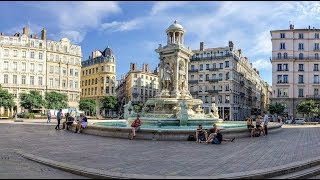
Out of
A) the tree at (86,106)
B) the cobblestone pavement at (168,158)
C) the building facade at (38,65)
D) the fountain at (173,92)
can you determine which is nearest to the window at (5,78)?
the building facade at (38,65)

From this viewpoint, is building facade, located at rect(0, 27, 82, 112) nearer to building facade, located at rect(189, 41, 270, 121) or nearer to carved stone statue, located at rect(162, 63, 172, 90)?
building facade, located at rect(189, 41, 270, 121)

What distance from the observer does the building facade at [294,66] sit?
253ft

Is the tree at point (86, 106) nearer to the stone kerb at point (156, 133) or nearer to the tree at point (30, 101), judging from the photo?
the tree at point (30, 101)

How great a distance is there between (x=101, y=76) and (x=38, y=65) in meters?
24.4

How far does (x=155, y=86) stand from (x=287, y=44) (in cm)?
4894

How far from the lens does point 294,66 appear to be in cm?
7831

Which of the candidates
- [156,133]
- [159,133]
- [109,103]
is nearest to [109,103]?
[109,103]

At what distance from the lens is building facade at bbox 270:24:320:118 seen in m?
77.2

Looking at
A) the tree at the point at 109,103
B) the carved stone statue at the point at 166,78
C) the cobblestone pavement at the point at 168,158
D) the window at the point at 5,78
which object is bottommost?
the cobblestone pavement at the point at 168,158

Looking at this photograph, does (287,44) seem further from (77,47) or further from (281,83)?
(77,47)

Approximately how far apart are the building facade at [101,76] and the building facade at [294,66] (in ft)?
164

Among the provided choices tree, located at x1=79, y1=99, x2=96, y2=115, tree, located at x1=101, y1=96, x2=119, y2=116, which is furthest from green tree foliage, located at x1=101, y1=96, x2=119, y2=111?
tree, located at x1=79, y1=99, x2=96, y2=115

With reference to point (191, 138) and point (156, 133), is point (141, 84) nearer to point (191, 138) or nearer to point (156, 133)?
point (156, 133)

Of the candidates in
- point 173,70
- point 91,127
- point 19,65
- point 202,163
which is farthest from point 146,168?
point 19,65
